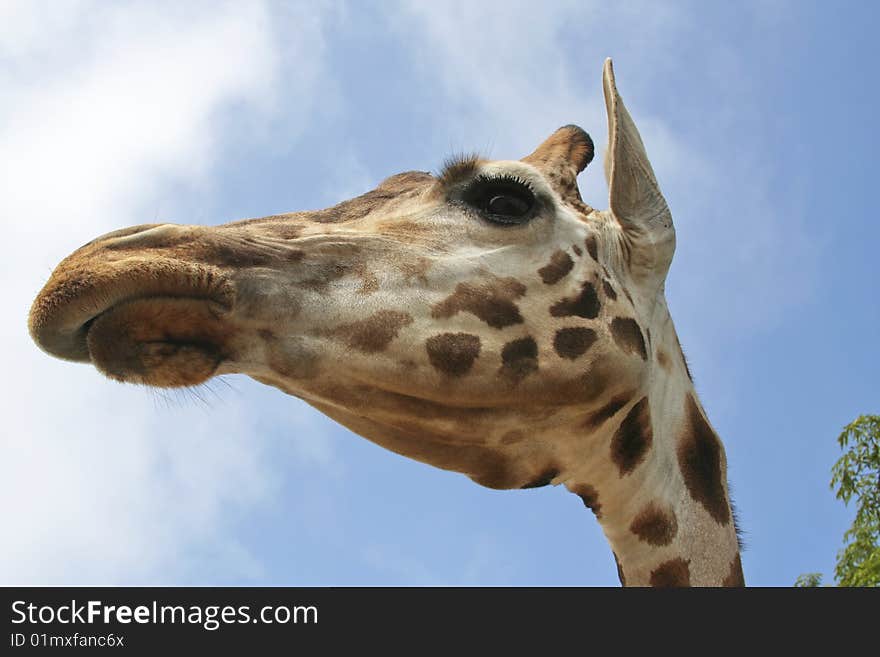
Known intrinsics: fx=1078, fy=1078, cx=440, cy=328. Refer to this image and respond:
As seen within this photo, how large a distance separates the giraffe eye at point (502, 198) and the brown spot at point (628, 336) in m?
0.57

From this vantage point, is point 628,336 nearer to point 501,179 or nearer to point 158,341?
point 501,179

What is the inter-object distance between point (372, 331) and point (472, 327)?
0.40 meters

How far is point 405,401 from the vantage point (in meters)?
4.05

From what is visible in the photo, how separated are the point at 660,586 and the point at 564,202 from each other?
167cm

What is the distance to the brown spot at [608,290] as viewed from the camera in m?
4.45

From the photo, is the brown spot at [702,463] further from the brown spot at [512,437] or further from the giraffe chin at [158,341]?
the giraffe chin at [158,341]

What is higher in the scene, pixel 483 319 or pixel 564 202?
pixel 564 202

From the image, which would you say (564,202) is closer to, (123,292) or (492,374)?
(492,374)

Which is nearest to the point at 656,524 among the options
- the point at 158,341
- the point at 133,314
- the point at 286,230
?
the point at 286,230

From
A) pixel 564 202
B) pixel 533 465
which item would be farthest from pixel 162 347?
pixel 564 202

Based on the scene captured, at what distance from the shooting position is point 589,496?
14.9 feet

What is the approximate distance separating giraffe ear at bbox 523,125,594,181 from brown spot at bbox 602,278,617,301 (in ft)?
2.01

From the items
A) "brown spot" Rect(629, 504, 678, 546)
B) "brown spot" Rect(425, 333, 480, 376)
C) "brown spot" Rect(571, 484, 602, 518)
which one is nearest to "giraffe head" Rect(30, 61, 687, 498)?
"brown spot" Rect(425, 333, 480, 376)

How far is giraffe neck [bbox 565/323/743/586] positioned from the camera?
175 inches
